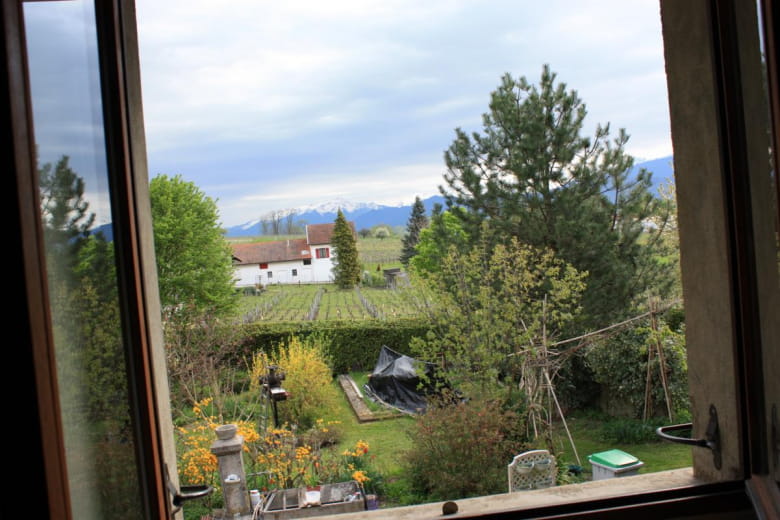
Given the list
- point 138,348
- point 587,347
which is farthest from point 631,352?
point 138,348

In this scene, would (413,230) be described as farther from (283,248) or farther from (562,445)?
(562,445)

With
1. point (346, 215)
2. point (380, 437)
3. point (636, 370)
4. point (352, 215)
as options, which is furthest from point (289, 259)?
point (636, 370)

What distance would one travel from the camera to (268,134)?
1020 centimetres

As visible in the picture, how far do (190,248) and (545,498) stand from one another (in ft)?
25.5

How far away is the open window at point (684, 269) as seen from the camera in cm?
50

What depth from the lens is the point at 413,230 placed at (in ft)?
26.9

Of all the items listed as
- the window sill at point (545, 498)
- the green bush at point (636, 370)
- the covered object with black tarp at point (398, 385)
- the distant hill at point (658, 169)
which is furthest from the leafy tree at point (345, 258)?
the window sill at point (545, 498)

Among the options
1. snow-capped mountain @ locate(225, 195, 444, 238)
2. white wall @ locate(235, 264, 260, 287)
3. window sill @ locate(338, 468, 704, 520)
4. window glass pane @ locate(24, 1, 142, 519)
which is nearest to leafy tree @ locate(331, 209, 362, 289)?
snow-capped mountain @ locate(225, 195, 444, 238)

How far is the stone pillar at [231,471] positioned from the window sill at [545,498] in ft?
6.58

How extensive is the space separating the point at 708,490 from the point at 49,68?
124 cm

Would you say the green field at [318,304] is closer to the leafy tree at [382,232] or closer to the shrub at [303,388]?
the leafy tree at [382,232]

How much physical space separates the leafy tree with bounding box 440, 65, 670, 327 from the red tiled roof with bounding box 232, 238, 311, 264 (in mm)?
2895

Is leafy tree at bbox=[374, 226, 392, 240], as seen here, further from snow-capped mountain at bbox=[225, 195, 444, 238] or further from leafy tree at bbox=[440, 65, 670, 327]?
leafy tree at bbox=[440, 65, 670, 327]

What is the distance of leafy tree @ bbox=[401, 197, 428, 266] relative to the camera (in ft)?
26.6
